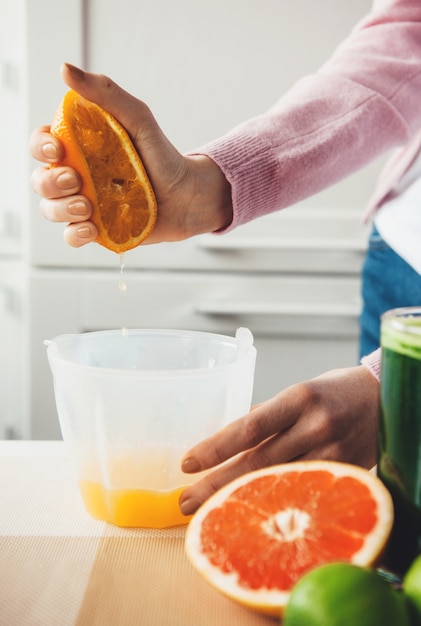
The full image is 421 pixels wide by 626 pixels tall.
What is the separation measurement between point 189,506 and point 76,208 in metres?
0.28

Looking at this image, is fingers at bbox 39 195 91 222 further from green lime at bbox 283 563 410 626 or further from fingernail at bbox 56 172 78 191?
green lime at bbox 283 563 410 626

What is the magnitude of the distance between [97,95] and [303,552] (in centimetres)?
39

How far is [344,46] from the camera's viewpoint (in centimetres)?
91

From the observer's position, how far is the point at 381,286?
0.99 metres

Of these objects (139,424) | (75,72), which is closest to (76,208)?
(75,72)

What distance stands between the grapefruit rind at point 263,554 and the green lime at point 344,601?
0.05m

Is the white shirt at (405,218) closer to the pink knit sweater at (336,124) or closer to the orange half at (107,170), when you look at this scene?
the pink knit sweater at (336,124)

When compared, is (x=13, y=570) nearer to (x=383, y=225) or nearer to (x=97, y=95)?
(x=97, y=95)

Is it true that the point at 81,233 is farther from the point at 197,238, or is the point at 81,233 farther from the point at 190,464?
the point at 197,238

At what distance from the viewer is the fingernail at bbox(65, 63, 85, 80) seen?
0.57 meters

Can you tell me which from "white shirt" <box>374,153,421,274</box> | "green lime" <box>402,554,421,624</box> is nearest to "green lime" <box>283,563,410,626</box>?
"green lime" <box>402,554,421,624</box>

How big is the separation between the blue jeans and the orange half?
389 mm

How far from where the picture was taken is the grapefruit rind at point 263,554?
0.38m

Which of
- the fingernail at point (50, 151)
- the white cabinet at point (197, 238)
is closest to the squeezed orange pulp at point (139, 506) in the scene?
the fingernail at point (50, 151)
